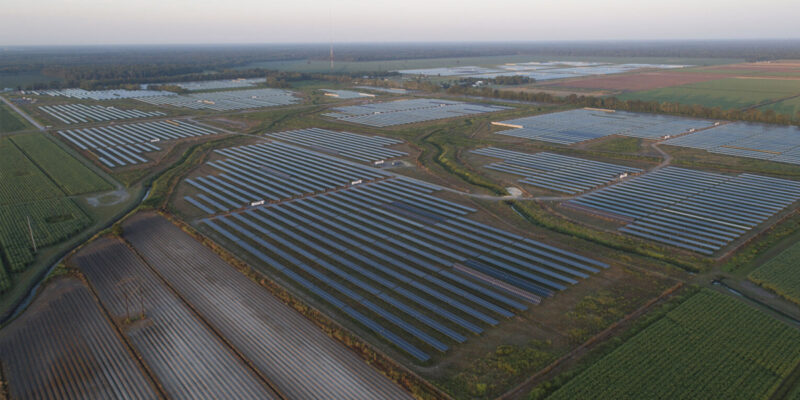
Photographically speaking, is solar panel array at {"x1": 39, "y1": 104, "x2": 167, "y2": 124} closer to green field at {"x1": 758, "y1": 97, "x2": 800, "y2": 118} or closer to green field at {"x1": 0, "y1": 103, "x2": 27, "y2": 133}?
green field at {"x1": 0, "y1": 103, "x2": 27, "y2": 133}

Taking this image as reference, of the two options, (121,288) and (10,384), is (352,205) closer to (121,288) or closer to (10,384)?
(121,288)

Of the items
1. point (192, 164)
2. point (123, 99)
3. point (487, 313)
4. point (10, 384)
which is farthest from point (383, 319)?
point (123, 99)

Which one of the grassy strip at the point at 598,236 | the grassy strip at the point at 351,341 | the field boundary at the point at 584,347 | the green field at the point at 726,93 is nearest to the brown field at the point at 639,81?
the green field at the point at 726,93

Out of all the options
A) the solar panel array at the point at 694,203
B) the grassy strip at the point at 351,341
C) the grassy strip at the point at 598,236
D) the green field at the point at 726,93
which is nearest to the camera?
the grassy strip at the point at 351,341

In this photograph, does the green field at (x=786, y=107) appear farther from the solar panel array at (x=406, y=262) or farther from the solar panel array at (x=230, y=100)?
the solar panel array at (x=230, y=100)

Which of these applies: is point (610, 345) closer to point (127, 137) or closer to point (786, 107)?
point (127, 137)

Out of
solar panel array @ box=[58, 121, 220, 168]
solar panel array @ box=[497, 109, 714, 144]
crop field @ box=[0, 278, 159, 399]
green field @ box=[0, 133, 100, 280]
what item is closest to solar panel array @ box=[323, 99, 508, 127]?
solar panel array @ box=[497, 109, 714, 144]
